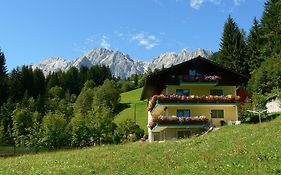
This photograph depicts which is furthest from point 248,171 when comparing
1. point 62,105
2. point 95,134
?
point 62,105

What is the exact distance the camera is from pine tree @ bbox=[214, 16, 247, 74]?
97.9 metres

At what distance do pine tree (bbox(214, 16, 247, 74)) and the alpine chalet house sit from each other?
42900 mm

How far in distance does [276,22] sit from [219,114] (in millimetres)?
45922

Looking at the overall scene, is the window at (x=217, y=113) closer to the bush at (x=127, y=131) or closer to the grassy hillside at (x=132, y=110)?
the bush at (x=127, y=131)

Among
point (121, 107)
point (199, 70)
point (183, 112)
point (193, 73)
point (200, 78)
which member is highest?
point (199, 70)

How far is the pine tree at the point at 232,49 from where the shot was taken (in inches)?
3856

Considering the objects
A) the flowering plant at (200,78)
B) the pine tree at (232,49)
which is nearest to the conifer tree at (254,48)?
the pine tree at (232,49)

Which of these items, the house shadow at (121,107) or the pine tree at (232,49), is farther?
the house shadow at (121,107)

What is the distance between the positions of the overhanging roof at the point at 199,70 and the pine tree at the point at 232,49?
140 feet

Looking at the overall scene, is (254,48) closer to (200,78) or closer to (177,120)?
(200,78)

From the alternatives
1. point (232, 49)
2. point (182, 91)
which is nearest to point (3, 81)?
point (232, 49)

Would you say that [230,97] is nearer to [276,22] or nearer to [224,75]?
[224,75]

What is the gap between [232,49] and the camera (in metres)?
100

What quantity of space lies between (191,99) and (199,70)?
6.16 m
